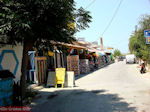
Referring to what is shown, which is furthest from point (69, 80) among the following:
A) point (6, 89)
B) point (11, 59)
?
point (6, 89)

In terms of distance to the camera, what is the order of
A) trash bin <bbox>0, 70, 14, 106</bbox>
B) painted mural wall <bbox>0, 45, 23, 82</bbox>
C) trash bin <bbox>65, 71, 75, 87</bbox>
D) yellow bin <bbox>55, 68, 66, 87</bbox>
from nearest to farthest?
1. trash bin <bbox>0, 70, 14, 106</bbox>
2. painted mural wall <bbox>0, 45, 23, 82</bbox>
3. yellow bin <bbox>55, 68, 66, 87</bbox>
4. trash bin <bbox>65, 71, 75, 87</bbox>

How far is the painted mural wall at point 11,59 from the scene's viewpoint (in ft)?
30.2

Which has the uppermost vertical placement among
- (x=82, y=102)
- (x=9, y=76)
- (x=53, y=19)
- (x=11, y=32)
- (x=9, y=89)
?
(x=53, y=19)

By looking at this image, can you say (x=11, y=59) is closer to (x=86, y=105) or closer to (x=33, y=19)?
(x=33, y=19)

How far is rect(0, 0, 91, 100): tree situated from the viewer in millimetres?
6254

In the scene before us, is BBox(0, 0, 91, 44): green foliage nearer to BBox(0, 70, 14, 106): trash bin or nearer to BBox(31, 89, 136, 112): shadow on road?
BBox(0, 70, 14, 106): trash bin

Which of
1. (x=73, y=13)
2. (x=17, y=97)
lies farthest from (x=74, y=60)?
(x=17, y=97)

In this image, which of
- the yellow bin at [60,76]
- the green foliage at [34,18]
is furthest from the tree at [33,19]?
the yellow bin at [60,76]

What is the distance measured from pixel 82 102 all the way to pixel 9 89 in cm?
306

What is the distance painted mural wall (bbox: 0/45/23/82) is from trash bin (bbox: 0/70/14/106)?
1.86m

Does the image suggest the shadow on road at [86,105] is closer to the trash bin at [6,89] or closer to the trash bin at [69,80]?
the trash bin at [6,89]

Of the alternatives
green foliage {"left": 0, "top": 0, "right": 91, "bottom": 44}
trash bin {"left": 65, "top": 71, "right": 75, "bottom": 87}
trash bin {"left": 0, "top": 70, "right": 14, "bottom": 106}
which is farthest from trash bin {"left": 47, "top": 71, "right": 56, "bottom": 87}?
trash bin {"left": 0, "top": 70, "right": 14, "bottom": 106}

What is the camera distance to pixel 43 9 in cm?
675

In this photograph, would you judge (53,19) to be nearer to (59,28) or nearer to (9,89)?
(59,28)
